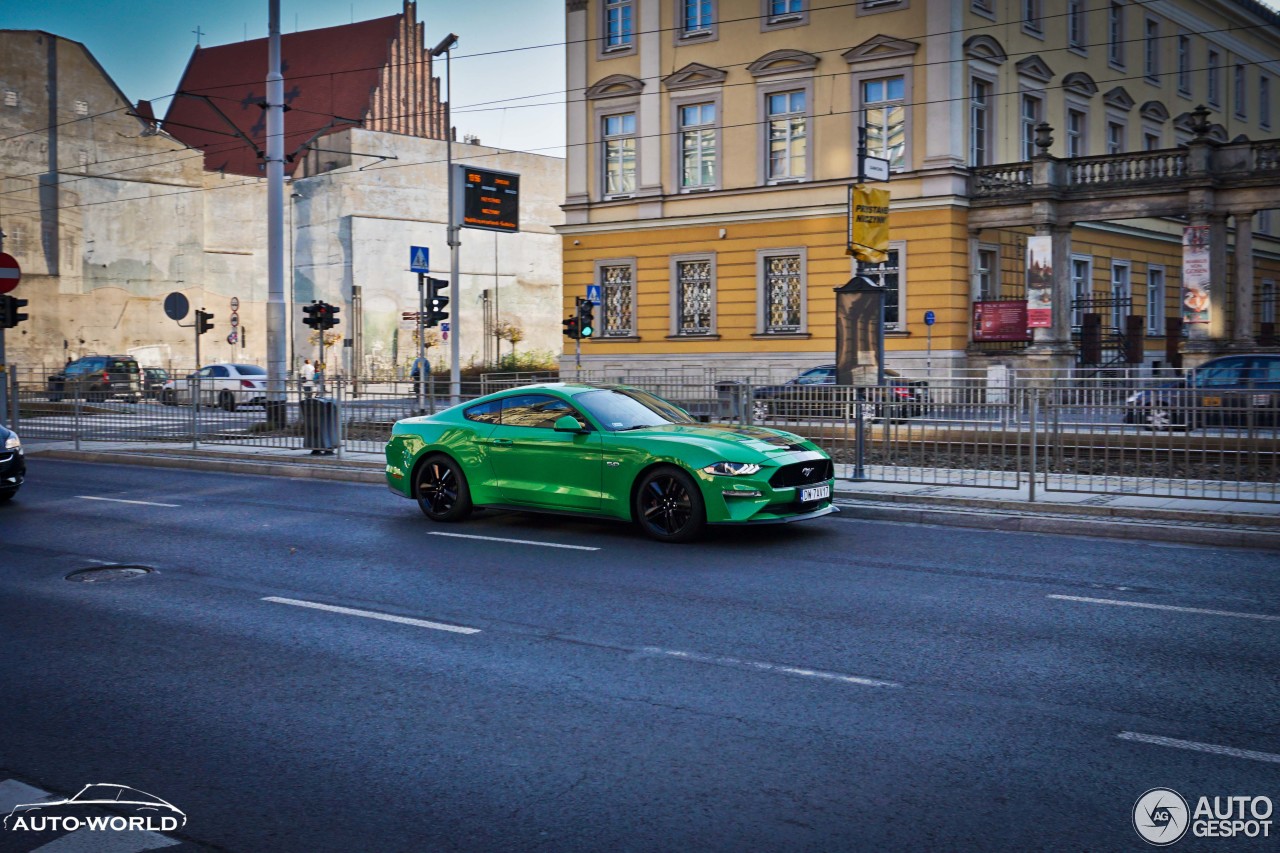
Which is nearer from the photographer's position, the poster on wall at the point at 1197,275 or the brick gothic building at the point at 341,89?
the poster on wall at the point at 1197,275

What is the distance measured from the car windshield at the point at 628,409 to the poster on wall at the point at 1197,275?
2555cm

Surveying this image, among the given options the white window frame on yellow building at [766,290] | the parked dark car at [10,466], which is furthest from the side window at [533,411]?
the white window frame on yellow building at [766,290]

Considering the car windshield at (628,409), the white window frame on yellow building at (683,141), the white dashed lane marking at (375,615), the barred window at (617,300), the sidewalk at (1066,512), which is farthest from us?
the barred window at (617,300)

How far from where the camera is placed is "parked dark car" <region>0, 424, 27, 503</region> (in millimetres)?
15266

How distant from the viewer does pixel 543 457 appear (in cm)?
1241

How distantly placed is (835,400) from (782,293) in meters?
23.9

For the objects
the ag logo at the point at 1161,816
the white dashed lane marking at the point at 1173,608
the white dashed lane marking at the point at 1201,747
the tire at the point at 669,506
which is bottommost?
the ag logo at the point at 1161,816

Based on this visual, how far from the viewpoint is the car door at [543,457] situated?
476 inches

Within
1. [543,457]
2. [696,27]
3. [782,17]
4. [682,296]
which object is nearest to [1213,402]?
[543,457]

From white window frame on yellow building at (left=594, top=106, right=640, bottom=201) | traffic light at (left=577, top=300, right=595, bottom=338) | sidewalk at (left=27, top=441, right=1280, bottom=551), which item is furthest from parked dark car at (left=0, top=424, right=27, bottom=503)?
white window frame on yellow building at (left=594, top=106, right=640, bottom=201)

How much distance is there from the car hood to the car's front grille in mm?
193

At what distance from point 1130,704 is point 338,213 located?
5670 centimetres

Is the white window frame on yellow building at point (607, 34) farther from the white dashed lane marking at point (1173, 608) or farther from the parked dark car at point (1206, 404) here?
the white dashed lane marking at point (1173, 608)

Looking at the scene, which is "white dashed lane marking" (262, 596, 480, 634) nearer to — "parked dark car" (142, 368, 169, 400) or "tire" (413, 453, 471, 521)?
"tire" (413, 453, 471, 521)
